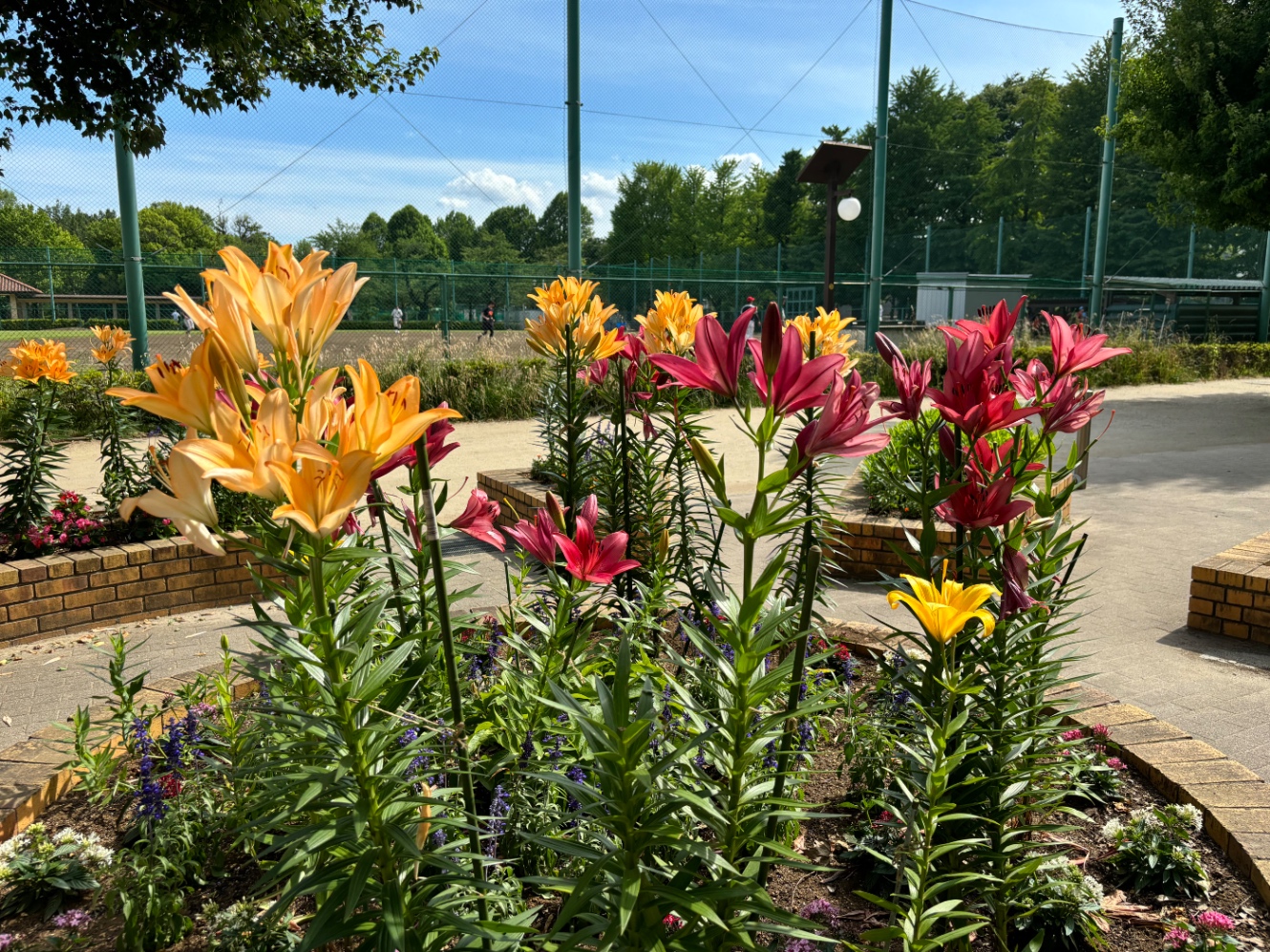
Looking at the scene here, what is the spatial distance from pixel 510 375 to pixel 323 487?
1108 centimetres

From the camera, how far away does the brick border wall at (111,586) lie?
155 inches

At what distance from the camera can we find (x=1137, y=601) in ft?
15.3

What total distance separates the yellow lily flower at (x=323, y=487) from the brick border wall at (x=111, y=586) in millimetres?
3102

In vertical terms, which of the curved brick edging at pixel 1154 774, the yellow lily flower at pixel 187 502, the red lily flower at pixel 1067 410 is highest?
the red lily flower at pixel 1067 410

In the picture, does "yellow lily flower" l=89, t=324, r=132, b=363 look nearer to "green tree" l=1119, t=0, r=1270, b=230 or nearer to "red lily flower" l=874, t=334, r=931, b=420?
"red lily flower" l=874, t=334, r=931, b=420

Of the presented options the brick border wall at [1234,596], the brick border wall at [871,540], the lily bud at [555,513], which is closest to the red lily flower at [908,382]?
the lily bud at [555,513]

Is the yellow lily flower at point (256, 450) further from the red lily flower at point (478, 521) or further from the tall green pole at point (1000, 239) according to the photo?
the tall green pole at point (1000, 239)

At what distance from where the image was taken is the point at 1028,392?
72.1 inches

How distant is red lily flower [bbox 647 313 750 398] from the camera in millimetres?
1141

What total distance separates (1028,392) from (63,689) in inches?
146

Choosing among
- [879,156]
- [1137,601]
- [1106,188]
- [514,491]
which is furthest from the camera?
[1106,188]

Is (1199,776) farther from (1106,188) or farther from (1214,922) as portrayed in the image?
(1106,188)

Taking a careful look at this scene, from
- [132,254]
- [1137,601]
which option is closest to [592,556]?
[1137,601]

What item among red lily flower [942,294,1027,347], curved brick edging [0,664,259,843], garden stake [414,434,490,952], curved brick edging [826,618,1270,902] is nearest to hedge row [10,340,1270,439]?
curved brick edging [826,618,1270,902]
